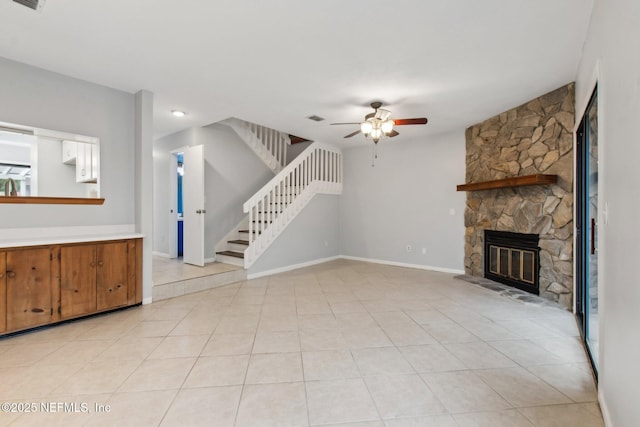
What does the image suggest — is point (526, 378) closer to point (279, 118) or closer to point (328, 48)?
point (328, 48)

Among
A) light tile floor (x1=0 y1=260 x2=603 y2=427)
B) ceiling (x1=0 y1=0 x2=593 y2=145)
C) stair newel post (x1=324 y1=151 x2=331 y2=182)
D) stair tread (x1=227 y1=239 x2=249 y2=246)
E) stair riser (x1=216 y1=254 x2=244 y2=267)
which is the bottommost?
light tile floor (x1=0 y1=260 x2=603 y2=427)

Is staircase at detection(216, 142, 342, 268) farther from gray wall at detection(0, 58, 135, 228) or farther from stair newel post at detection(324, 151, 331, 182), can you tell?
gray wall at detection(0, 58, 135, 228)

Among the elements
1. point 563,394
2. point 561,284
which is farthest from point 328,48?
point 561,284

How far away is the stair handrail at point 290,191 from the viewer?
4.97 metres

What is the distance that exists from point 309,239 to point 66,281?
3.95 meters

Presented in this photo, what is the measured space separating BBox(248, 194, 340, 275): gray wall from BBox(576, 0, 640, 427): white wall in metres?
4.35

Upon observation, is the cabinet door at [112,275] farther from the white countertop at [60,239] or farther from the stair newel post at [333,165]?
the stair newel post at [333,165]

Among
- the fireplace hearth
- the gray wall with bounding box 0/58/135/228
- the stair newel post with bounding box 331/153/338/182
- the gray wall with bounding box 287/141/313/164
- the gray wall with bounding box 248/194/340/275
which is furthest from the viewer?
the gray wall with bounding box 287/141/313/164

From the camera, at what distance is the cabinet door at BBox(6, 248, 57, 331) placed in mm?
2625

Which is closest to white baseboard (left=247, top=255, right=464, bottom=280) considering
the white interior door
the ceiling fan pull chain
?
the white interior door

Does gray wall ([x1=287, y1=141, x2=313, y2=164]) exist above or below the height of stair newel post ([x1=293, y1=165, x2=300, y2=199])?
above

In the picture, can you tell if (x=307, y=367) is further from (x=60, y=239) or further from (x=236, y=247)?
(x=236, y=247)

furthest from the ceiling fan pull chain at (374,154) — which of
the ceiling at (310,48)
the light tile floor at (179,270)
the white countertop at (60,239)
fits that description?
the white countertop at (60,239)

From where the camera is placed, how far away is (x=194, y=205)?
16.4 feet
